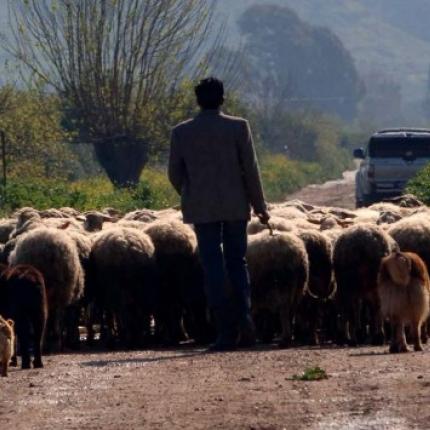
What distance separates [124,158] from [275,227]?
30904mm

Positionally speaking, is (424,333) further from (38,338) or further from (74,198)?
(74,198)

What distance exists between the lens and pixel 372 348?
1511 cm

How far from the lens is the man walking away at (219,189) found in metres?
14.5

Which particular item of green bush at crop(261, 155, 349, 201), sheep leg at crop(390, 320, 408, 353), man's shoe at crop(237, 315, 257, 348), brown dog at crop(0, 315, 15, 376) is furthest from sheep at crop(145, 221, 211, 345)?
green bush at crop(261, 155, 349, 201)

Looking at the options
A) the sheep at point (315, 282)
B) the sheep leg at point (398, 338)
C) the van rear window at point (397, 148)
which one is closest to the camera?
the sheep leg at point (398, 338)

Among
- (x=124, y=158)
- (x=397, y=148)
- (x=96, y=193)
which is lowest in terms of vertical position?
(x=96, y=193)

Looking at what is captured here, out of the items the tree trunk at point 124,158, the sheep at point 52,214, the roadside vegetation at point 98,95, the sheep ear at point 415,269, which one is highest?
the roadside vegetation at point 98,95

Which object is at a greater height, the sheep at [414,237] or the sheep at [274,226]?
the sheep at [274,226]

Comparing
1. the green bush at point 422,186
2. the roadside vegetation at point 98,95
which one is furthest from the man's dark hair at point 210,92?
the roadside vegetation at point 98,95

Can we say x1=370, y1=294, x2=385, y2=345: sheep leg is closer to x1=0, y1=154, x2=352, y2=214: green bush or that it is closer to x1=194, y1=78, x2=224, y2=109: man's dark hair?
x1=194, y1=78, x2=224, y2=109: man's dark hair

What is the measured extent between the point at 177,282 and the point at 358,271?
1.95m

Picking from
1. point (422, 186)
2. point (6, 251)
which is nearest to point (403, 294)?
point (6, 251)

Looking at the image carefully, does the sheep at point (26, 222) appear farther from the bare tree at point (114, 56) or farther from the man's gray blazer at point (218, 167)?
the bare tree at point (114, 56)

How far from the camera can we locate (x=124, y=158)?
47969mm
